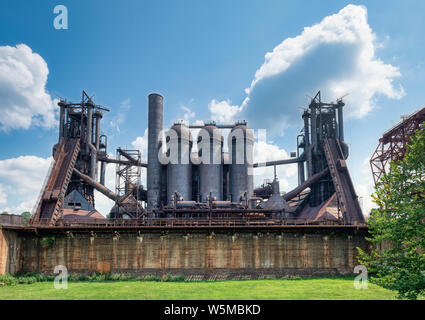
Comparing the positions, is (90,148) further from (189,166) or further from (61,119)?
(189,166)

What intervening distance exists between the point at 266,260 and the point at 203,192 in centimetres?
2336

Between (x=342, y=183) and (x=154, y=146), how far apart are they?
1304 inches

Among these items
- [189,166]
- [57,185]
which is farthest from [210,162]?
[57,185]

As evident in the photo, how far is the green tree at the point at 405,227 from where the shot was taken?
14797 mm

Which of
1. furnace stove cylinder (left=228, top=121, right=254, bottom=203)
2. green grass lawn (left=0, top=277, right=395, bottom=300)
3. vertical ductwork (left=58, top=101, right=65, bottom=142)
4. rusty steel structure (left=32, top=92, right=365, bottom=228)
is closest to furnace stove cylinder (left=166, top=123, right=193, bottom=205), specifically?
rusty steel structure (left=32, top=92, right=365, bottom=228)

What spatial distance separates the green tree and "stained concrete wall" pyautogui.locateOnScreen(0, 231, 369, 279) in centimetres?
2028

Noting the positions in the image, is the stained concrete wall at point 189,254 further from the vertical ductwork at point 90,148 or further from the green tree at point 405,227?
the vertical ductwork at point 90,148

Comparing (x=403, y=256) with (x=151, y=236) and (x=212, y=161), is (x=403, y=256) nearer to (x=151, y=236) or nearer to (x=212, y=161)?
(x=151, y=236)

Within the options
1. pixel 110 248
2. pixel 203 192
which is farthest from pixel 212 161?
pixel 110 248

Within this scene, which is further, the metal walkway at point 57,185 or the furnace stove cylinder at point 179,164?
the furnace stove cylinder at point 179,164

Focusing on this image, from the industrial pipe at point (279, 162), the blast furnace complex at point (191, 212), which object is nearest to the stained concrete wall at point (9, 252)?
the blast furnace complex at point (191, 212)

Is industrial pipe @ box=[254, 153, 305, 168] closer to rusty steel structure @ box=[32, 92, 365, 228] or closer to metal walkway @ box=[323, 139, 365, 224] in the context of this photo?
rusty steel structure @ box=[32, 92, 365, 228]

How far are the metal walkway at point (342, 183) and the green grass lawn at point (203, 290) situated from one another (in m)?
14.8

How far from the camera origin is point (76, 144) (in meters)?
54.0
